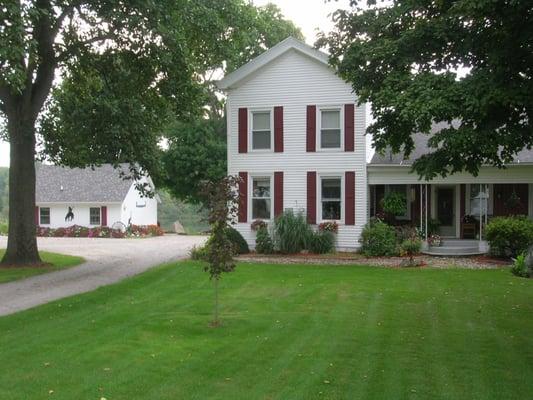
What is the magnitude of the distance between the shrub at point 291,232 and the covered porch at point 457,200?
10.1 ft

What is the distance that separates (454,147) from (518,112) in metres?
0.97

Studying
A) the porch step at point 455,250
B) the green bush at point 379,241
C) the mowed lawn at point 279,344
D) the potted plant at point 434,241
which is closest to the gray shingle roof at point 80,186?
the green bush at point 379,241

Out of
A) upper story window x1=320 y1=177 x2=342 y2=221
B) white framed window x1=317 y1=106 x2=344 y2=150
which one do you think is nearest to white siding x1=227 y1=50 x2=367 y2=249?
white framed window x1=317 y1=106 x2=344 y2=150

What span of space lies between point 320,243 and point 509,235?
Result: 624cm

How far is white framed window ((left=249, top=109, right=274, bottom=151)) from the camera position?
22.2m

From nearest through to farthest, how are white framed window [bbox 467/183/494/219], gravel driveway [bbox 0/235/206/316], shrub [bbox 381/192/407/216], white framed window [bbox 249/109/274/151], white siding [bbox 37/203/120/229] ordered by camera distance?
gravel driveway [bbox 0/235/206/316] < shrub [bbox 381/192/407/216] < white framed window [bbox 249/109/274/151] < white framed window [bbox 467/183/494/219] < white siding [bbox 37/203/120/229]

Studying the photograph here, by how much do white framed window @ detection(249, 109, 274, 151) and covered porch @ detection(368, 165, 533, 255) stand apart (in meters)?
4.02

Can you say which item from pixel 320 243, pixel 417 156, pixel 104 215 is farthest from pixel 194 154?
pixel 417 156

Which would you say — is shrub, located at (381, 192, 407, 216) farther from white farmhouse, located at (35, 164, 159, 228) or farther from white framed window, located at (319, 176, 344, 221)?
white farmhouse, located at (35, 164, 159, 228)

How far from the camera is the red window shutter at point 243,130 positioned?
22266mm

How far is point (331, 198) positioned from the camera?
21766 millimetres

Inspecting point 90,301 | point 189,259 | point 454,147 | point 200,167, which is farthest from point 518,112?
point 200,167

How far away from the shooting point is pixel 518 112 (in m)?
7.38

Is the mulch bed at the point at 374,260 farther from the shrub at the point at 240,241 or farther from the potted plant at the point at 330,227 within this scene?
the potted plant at the point at 330,227
